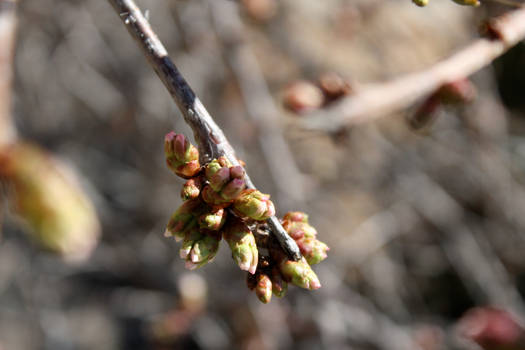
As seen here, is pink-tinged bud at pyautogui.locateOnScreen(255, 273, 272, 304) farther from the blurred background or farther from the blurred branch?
the blurred background

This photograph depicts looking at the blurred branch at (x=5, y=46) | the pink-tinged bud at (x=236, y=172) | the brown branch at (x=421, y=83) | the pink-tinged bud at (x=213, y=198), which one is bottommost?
the brown branch at (x=421, y=83)

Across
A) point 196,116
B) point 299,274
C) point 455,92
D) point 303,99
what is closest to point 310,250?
point 299,274

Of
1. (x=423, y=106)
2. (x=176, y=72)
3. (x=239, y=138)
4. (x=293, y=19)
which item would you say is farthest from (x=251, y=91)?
(x=293, y=19)

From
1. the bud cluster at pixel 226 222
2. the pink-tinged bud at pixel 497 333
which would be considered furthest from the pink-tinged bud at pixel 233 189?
the pink-tinged bud at pixel 497 333

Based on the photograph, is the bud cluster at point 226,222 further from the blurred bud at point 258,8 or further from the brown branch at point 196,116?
the blurred bud at point 258,8

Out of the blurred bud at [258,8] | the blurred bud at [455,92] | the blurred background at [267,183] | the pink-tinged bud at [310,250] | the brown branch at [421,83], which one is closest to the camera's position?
the pink-tinged bud at [310,250]

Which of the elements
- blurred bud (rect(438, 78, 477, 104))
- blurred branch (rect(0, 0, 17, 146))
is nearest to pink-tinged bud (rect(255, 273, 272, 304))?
blurred bud (rect(438, 78, 477, 104))
